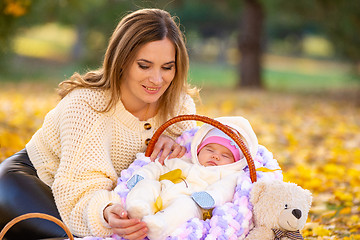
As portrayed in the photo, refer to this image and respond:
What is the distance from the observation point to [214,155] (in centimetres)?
281

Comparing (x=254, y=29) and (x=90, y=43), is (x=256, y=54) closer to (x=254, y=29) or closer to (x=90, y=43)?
(x=254, y=29)

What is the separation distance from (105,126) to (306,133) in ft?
16.3

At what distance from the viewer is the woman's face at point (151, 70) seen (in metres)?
2.82

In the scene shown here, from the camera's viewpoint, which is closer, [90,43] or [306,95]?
[306,95]

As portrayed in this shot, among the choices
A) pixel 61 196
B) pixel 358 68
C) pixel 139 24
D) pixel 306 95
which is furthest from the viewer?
pixel 306 95

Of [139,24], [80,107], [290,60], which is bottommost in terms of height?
[290,60]

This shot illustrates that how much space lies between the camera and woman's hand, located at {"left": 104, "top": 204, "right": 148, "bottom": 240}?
225cm

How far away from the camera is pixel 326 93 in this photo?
12820 mm

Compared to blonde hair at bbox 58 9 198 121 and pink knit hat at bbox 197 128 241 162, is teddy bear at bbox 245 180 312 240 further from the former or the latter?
blonde hair at bbox 58 9 198 121

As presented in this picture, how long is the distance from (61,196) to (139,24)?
3.67ft

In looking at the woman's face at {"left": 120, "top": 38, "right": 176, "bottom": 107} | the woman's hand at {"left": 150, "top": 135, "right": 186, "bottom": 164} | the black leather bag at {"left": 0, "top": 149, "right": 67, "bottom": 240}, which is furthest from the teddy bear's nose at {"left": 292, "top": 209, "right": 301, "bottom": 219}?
the black leather bag at {"left": 0, "top": 149, "right": 67, "bottom": 240}

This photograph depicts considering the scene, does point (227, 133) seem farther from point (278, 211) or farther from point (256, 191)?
point (278, 211)

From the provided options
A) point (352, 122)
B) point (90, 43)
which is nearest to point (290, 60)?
point (90, 43)

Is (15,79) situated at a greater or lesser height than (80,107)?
lesser
